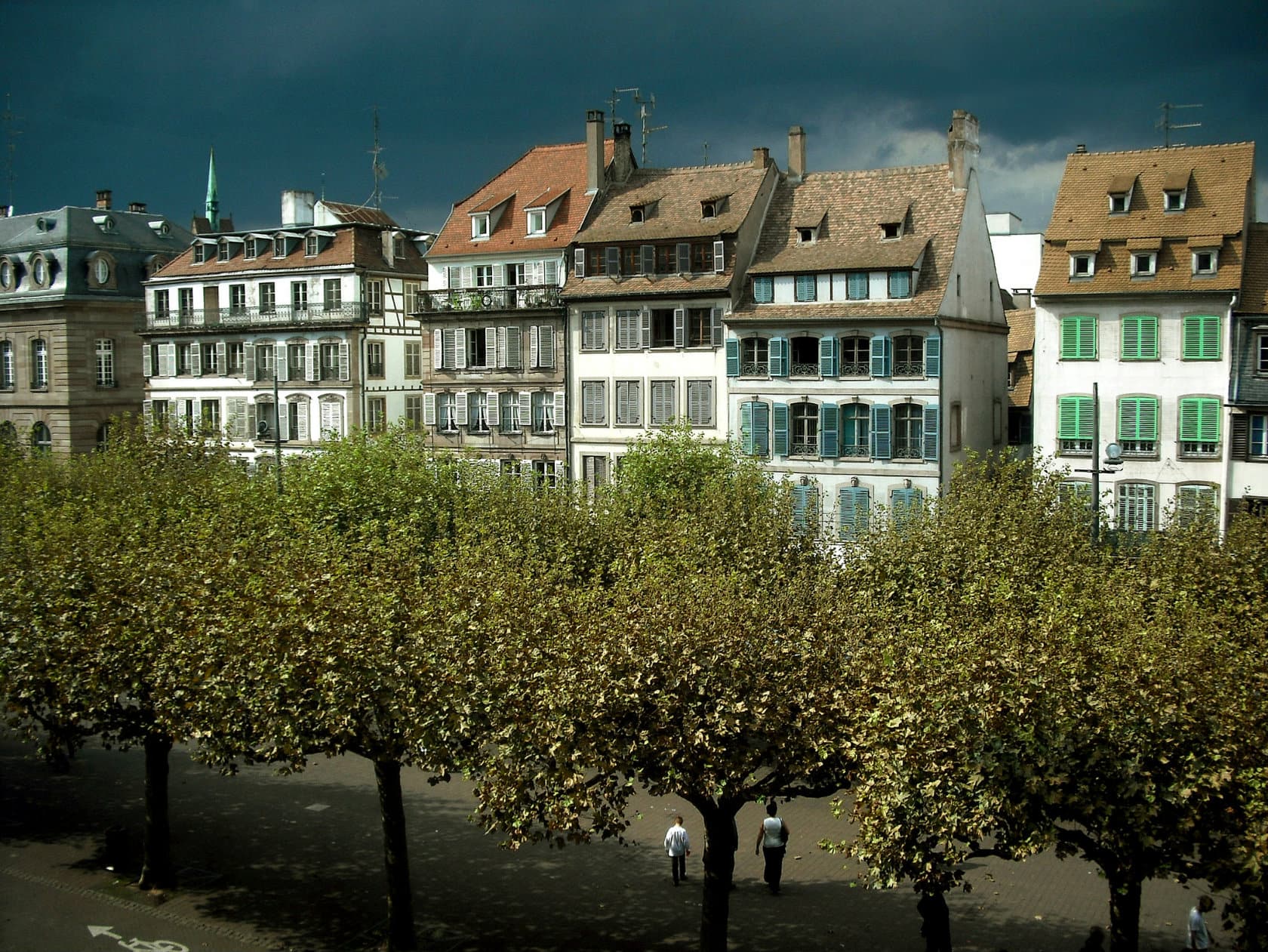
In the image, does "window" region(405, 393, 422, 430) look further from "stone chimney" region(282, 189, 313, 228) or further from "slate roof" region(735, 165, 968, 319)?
"slate roof" region(735, 165, 968, 319)

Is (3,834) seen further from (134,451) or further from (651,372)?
(651,372)

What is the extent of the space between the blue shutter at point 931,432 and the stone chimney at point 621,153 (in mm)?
20956

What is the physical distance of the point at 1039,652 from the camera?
20.5 meters

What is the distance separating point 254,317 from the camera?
71812 mm

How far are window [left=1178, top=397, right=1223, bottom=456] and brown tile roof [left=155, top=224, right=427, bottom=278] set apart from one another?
41.6 m

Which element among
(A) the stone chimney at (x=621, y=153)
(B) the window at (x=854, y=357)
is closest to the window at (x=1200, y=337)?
(B) the window at (x=854, y=357)

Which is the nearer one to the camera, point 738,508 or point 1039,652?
point 1039,652

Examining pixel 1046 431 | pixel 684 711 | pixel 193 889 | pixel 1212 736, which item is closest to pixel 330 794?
pixel 193 889

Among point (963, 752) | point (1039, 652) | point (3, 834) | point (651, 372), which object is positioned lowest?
point (3, 834)

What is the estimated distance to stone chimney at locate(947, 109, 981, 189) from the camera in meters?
54.6

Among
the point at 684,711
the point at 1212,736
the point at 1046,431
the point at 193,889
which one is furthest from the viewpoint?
the point at 1046,431

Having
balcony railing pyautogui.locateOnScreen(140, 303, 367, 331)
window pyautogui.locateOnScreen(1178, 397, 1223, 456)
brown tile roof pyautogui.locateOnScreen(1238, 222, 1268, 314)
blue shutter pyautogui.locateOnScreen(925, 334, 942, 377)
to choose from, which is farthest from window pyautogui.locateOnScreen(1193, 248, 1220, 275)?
balcony railing pyautogui.locateOnScreen(140, 303, 367, 331)

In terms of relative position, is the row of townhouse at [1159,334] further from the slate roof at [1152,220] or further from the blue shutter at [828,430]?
A: the blue shutter at [828,430]

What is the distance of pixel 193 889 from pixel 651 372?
34.8 metres
